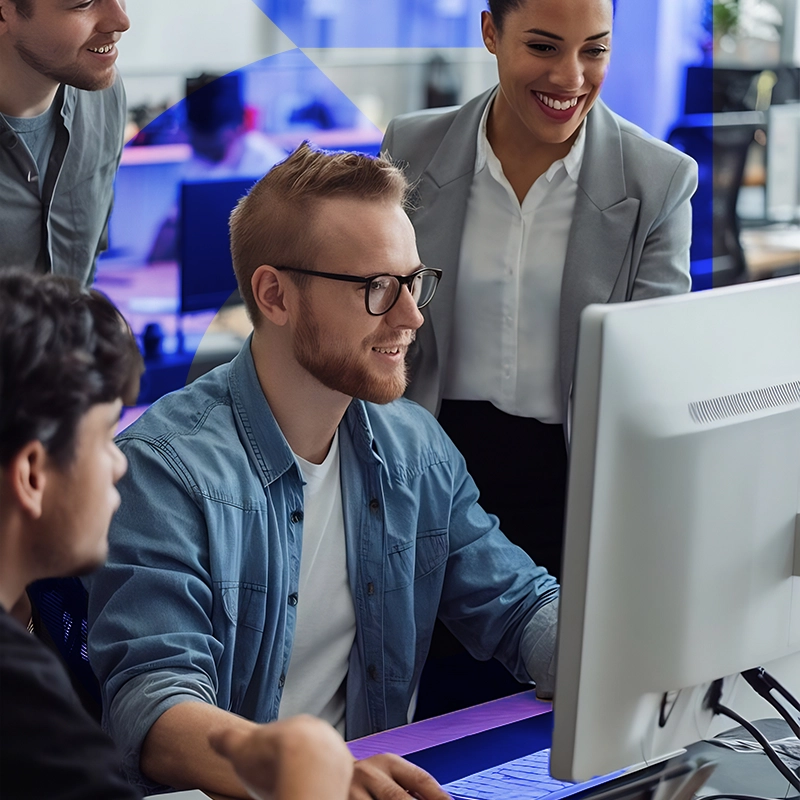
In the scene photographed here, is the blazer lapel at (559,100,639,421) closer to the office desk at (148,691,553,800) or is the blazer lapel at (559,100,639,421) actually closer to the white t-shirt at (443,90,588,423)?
the white t-shirt at (443,90,588,423)

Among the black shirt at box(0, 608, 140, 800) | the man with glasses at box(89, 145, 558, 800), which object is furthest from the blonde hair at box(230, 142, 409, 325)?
the black shirt at box(0, 608, 140, 800)

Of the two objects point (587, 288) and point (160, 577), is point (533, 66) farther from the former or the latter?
point (160, 577)

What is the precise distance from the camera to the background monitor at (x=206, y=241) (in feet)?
9.35

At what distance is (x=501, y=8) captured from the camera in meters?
1.99

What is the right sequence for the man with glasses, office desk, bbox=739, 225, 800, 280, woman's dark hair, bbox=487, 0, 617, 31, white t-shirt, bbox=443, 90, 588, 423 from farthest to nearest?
1. office desk, bbox=739, 225, 800, 280
2. white t-shirt, bbox=443, 90, 588, 423
3. woman's dark hair, bbox=487, 0, 617, 31
4. the man with glasses

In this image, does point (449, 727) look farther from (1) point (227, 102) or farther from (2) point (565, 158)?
(1) point (227, 102)

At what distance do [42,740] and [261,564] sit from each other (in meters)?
0.66

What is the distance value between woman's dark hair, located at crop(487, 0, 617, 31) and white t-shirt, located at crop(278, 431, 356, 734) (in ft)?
2.95

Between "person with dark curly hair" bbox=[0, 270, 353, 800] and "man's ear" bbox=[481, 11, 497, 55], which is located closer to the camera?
"person with dark curly hair" bbox=[0, 270, 353, 800]

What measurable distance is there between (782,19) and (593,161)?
3.43 metres

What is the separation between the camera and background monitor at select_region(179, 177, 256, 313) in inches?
112

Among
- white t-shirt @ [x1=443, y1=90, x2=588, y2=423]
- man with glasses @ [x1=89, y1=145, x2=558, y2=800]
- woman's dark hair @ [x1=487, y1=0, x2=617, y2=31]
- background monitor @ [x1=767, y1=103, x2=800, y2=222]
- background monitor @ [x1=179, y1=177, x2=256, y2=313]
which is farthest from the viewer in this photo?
background monitor @ [x1=767, y1=103, x2=800, y2=222]

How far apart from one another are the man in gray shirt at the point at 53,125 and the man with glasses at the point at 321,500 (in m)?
0.68

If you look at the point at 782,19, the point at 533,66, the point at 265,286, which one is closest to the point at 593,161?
the point at 533,66
